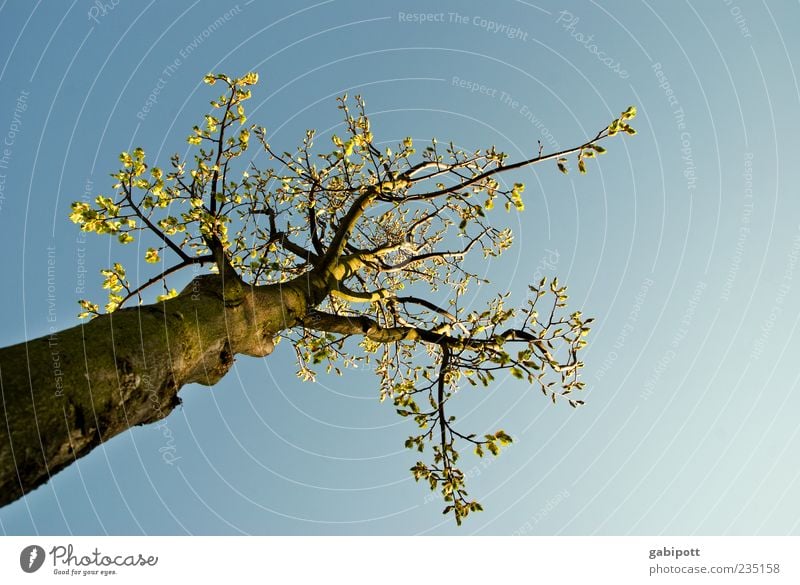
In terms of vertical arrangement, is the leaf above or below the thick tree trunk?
above

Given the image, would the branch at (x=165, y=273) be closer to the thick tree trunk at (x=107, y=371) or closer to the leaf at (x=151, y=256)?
the leaf at (x=151, y=256)

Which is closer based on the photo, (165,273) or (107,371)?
(107,371)

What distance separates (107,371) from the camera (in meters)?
3.05

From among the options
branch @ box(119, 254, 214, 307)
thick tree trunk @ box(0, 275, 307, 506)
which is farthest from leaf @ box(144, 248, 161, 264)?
thick tree trunk @ box(0, 275, 307, 506)

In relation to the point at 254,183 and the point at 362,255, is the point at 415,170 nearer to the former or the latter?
the point at 362,255

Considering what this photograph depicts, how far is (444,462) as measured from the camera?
259 inches

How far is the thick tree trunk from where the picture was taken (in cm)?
252

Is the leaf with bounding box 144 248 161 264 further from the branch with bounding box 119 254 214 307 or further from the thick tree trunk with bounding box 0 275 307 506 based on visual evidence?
the thick tree trunk with bounding box 0 275 307 506

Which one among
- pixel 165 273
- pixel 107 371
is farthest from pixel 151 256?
pixel 107 371

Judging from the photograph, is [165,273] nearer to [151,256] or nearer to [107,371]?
[151,256]

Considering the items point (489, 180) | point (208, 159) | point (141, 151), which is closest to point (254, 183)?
point (208, 159)

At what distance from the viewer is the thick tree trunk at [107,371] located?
2.52 m

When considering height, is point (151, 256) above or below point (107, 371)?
above

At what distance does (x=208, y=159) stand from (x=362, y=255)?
287 centimetres
